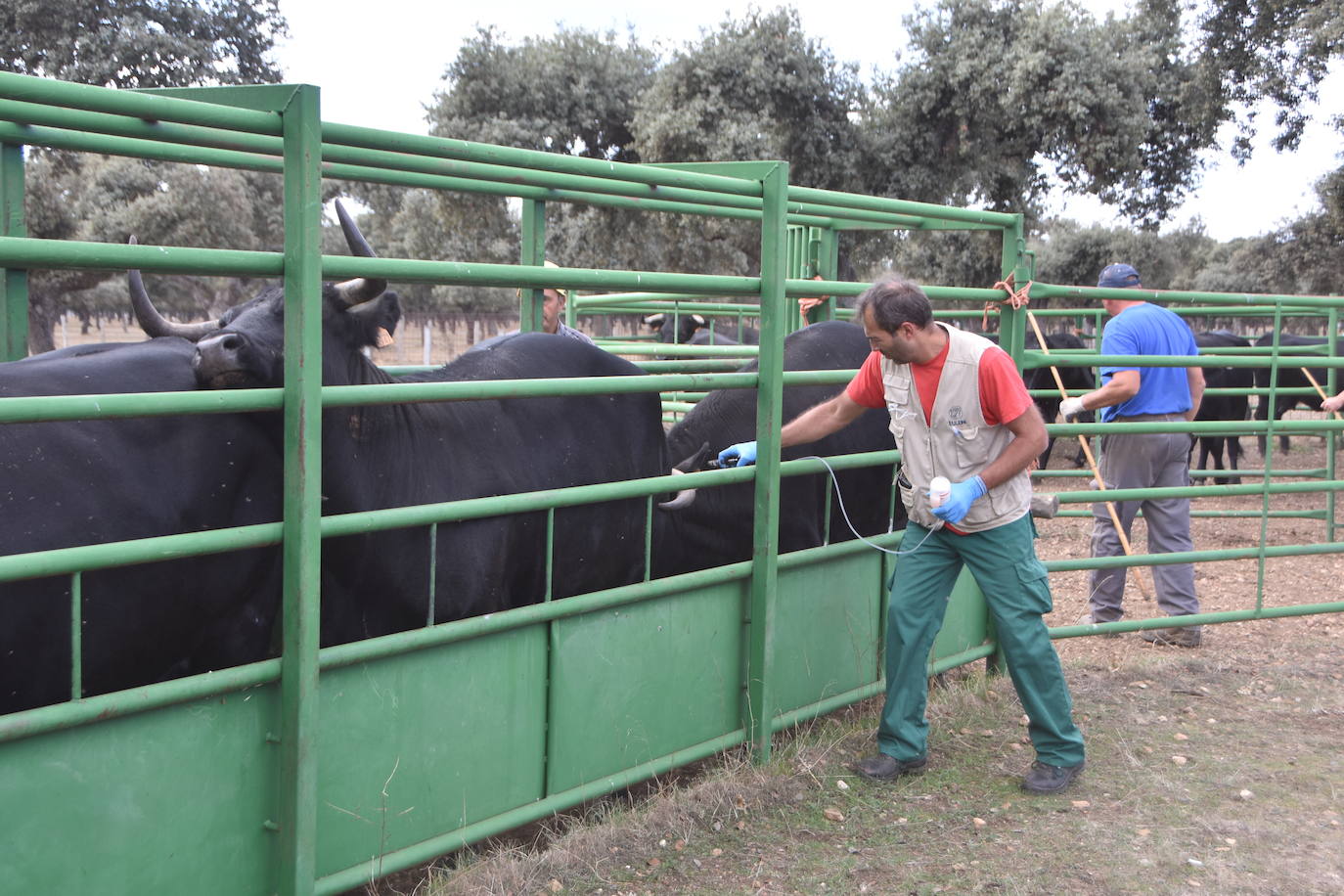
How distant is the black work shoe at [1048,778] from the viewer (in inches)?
167

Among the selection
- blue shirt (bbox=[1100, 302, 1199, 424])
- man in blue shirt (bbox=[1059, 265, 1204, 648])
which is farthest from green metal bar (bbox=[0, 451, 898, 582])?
blue shirt (bbox=[1100, 302, 1199, 424])

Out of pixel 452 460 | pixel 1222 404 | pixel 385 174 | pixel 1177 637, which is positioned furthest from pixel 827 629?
pixel 1222 404

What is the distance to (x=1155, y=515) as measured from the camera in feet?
20.5

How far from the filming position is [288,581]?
278 cm

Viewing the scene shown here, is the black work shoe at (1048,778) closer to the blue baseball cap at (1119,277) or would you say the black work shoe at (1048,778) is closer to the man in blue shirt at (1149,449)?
the man in blue shirt at (1149,449)

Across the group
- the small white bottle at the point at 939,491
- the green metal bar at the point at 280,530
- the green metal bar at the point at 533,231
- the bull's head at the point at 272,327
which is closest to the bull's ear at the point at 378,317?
the bull's head at the point at 272,327

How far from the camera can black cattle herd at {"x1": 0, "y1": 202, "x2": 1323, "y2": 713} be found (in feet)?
11.1

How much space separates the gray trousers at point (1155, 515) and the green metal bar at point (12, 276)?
5146 millimetres

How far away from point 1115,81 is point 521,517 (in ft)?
53.0

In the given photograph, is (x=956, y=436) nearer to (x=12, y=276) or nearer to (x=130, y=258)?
(x=130, y=258)

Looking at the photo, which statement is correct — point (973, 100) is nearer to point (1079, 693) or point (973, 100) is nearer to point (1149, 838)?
point (1079, 693)

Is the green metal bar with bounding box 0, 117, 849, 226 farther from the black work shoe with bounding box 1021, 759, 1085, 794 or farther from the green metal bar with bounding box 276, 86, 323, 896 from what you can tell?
the black work shoe with bounding box 1021, 759, 1085, 794

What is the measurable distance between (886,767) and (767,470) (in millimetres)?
1193

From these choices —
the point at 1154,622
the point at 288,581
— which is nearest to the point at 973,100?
the point at 1154,622
